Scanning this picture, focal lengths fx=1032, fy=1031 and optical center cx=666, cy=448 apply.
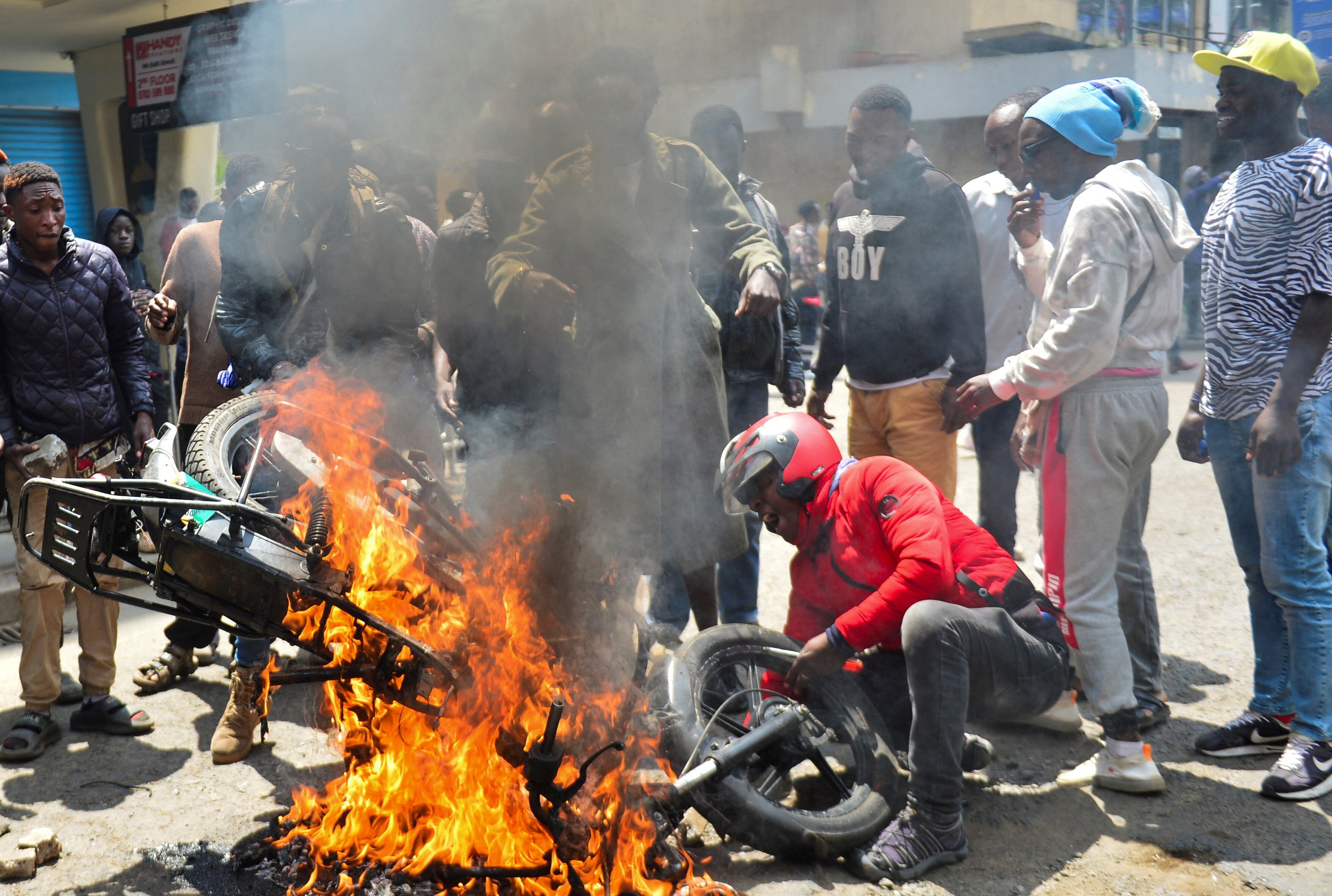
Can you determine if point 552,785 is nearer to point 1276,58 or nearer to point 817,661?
point 817,661

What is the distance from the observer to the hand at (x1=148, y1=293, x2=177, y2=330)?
13.2 feet

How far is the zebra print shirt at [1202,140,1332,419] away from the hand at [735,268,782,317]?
1.46m

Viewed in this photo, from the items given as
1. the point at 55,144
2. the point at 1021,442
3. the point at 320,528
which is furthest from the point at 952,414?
the point at 55,144

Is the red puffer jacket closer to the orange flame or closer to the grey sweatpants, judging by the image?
the grey sweatpants

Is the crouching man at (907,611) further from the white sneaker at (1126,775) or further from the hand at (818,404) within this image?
the hand at (818,404)

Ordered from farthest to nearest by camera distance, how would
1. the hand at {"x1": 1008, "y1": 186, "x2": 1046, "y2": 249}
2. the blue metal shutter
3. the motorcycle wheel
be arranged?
the blue metal shutter → the hand at {"x1": 1008, "y1": 186, "x2": 1046, "y2": 249} → the motorcycle wheel

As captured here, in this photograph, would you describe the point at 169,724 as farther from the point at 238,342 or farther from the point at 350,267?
the point at 350,267

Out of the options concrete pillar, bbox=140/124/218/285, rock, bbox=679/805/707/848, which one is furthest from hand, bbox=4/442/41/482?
concrete pillar, bbox=140/124/218/285

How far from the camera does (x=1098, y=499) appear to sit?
338 cm

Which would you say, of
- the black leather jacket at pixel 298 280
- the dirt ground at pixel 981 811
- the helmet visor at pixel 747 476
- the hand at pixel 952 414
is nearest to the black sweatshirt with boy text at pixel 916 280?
the hand at pixel 952 414

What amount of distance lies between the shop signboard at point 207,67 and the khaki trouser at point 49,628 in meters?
2.56

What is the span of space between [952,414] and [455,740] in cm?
242

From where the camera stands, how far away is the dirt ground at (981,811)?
294cm

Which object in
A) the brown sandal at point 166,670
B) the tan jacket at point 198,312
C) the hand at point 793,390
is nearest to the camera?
the brown sandal at point 166,670
